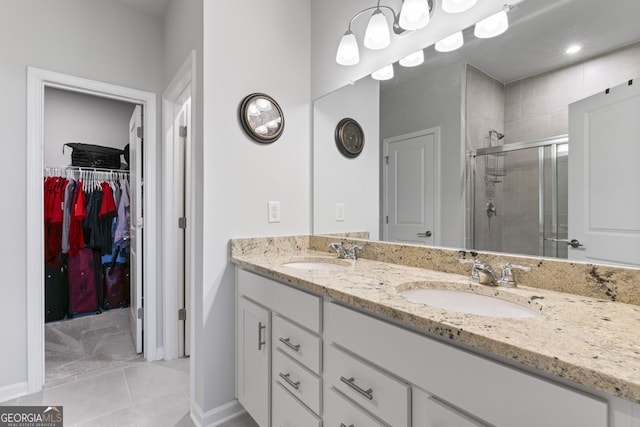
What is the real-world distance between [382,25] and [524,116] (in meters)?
0.80

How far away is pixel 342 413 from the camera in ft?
3.25

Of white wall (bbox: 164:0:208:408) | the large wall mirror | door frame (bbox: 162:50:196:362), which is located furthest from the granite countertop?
door frame (bbox: 162:50:196:362)

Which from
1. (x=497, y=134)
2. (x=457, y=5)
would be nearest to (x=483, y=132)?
(x=497, y=134)

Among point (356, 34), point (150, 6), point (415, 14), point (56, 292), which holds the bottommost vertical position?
point (56, 292)

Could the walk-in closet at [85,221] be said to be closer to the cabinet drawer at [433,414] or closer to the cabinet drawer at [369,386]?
the cabinet drawer at [369,386]

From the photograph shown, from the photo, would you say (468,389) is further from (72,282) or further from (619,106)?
(72,282)

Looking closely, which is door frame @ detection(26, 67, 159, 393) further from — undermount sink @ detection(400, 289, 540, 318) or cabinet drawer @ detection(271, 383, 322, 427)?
undermount sink @ detection(400, 289, 540, 318)

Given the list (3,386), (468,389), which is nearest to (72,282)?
(3,386)

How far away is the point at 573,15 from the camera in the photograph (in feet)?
3.34

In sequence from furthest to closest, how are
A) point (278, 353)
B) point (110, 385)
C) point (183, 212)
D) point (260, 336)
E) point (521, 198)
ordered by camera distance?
point (183, 212), point (110, 385), point (260, 336), point (278, 353), point (521, 198)

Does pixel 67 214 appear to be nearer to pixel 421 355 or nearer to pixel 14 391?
pixel 14 391

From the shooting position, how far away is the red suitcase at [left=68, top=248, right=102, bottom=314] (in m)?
3.34

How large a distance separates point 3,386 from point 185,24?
245 centimetres

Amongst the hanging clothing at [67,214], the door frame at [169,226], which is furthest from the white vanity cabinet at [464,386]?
the hanging clothing at [67,214]
